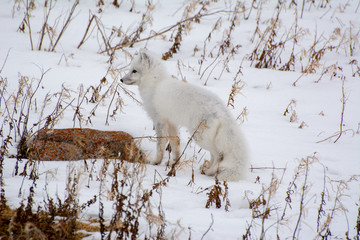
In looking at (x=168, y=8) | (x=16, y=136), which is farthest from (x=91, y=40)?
(x=16, y=136)

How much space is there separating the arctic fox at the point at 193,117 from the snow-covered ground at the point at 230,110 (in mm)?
244

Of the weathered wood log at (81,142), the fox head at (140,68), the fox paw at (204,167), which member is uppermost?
the fox head at (140,68)

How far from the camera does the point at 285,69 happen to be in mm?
8031

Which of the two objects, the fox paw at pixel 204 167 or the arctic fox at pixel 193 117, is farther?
the fox paw at pixel 204 167

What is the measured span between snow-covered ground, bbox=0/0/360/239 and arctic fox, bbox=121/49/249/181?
0.24m

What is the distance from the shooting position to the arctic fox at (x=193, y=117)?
397 centimetres

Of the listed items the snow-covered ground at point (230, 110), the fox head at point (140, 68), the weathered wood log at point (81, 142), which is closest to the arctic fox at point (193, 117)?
the fox head at point (140, 68)

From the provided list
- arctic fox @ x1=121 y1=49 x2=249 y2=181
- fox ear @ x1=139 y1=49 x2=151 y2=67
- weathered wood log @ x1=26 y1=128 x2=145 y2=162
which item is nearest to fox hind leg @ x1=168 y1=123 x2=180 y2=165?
arctic fox @ x1=121 y1=49 x2=249 y2=181

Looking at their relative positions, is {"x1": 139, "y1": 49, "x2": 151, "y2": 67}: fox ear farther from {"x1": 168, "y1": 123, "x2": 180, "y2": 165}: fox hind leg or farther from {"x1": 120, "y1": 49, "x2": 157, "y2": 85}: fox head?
{"x1": 168, "y1": 123, "x2": 180, "y2": 165}: fox hind leg

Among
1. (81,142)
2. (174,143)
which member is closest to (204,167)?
(174,143)

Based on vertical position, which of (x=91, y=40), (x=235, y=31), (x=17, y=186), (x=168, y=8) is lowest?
(x=17, y=186)

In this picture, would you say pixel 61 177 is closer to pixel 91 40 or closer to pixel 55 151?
pixel 55 151

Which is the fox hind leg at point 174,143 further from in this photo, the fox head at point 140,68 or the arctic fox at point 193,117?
the fox head at point 140,68

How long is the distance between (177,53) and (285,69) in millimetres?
A: 2923
